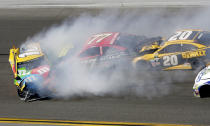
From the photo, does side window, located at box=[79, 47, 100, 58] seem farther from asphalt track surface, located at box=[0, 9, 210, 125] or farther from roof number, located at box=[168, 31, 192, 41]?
roof number, located at box=[168, 31, 192, 41]

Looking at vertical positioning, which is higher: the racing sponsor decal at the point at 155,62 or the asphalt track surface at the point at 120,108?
the racing sponsor decal at the point at 155,62

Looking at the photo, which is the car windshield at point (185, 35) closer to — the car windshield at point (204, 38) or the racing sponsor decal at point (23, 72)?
the car windshield at point (204, 38)

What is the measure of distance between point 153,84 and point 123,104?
1.46 metres

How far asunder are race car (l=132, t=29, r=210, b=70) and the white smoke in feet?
1.27

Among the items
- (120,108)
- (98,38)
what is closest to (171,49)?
(98,38)

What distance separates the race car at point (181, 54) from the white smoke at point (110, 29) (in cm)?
39

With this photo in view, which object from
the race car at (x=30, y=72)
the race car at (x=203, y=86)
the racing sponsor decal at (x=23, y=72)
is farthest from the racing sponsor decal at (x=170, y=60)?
the racing sponsor decal at (x=23, y=72)

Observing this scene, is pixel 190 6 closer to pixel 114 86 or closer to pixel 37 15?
pixel 37 15

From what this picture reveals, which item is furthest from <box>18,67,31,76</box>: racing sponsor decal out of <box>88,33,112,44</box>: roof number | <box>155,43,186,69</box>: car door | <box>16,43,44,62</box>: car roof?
<box>155,43,186,69</box>: car door

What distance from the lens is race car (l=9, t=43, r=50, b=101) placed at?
9.47m

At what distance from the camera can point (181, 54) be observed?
404 inches

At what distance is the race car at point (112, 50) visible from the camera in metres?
10.6

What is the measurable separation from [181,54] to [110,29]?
4.67 meters

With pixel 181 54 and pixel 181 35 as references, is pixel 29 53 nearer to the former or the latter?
pixel 181 54
